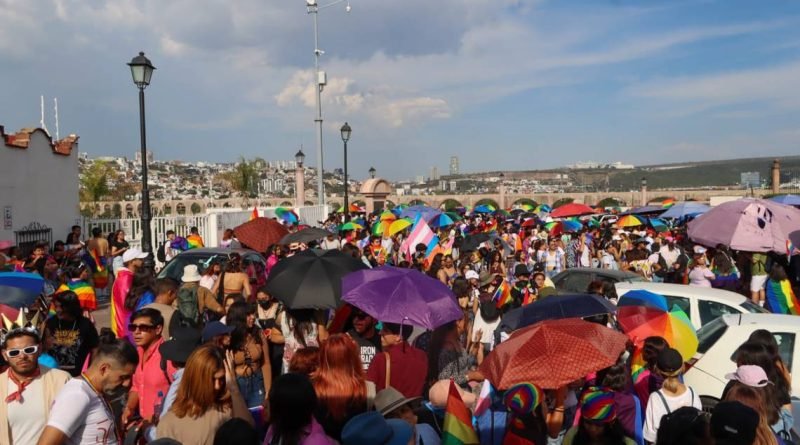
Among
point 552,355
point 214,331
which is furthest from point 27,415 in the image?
point 552,355

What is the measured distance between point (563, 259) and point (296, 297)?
34.4 ft

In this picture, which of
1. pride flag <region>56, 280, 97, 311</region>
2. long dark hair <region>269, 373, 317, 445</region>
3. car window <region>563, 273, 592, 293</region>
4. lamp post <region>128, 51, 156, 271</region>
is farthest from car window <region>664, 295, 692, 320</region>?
lamp post <region>128, 51, 156, 271</region>

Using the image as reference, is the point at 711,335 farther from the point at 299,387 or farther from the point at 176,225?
the point at 176,225

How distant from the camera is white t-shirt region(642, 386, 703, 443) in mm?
4422

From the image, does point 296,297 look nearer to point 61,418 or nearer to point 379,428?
point 61,418

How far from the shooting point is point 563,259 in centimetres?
1555

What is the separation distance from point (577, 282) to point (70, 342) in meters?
8.38

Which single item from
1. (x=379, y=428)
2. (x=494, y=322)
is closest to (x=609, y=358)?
(x=379, y=428)

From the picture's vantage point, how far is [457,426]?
3607 millimetres

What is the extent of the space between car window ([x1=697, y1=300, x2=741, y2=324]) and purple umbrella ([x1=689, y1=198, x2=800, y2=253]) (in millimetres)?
1719

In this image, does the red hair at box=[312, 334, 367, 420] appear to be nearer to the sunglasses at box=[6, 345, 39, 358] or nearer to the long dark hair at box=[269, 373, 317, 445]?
the long dark hair at box=[269, 373, 317, 445]

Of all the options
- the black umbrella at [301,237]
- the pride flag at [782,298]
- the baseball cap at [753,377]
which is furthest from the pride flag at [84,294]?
the pride flag at [782,298]

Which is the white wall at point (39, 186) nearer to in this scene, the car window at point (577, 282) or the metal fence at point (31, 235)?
the metal fence at point (31, 235)

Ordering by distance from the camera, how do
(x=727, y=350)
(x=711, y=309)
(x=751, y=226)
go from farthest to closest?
(x=751, y=226) → (x=711, y=309) → (x=727, y=350)
